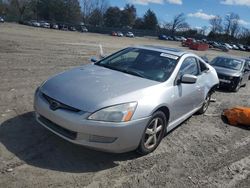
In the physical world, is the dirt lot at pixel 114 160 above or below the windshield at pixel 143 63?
below

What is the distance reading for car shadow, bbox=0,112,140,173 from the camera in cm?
388

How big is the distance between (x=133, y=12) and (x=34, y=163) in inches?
4700

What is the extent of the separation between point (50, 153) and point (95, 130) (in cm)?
88

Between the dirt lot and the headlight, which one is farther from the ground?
the headlight

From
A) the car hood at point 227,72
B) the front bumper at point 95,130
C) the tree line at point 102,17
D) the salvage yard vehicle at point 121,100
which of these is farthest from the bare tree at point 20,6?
the front bumper at point 95,130

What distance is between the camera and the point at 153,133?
14.6 ft

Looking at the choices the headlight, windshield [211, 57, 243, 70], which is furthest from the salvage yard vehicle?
windshield [211, 57, 243, 70]

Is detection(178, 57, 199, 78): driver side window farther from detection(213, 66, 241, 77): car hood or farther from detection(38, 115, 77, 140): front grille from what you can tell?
detection(213, 66, 241, 77): car hood

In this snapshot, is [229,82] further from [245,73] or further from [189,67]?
[189,67]

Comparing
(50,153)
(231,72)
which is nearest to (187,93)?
(50,153)

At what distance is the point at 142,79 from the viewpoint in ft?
15.5

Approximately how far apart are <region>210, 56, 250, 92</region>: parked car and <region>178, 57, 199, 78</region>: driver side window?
5686 millimetres

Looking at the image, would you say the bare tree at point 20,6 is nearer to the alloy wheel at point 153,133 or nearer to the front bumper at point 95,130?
the alloy wheel at point 153,133

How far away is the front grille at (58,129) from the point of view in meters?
3.83
